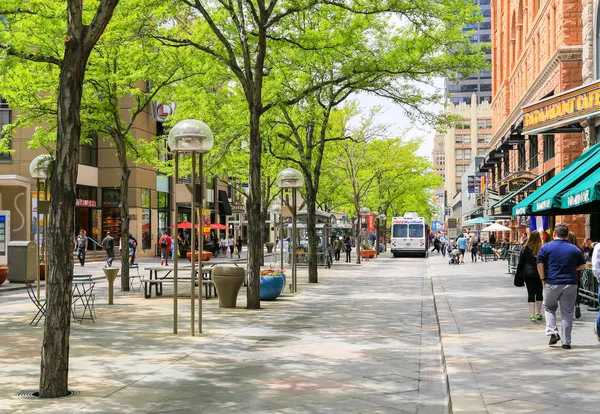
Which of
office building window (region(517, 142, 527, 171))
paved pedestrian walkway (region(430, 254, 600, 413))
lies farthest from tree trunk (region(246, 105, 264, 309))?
office building window (region(517, 142, 527, 171))

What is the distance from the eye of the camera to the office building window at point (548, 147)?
34.1 m

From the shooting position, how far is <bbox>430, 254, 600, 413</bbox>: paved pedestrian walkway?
6.66 meters

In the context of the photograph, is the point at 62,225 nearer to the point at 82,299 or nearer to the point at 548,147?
the point at 82,299

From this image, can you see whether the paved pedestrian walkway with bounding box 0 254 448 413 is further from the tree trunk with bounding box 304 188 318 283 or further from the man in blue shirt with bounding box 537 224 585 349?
the tree trunk with bounding box 304 188 318 283

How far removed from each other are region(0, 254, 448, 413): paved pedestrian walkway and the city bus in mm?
37585

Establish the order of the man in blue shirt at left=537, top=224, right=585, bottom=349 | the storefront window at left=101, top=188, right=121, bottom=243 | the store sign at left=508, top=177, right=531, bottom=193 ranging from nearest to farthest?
the man in blue shirt at left=537, top=224, right=585, bottom=349
the store sign at left=508, top=177, right=531, bottom=193
the storefront window at left=101, top=188, right=121, bottom=243

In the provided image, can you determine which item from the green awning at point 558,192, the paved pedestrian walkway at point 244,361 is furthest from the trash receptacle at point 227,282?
the green awning at point 558,192

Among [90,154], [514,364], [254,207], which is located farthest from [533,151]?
[514,364]

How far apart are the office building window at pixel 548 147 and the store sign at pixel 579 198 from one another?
21419 millimetres

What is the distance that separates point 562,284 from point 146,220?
42247 mm

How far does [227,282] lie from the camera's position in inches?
639

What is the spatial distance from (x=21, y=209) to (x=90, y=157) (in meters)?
8.91

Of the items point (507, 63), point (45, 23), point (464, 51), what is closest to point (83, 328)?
point (45, 23)

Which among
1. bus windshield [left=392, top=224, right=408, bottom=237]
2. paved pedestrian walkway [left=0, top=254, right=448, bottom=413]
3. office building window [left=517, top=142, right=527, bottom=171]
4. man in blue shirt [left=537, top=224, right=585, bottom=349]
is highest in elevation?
office building window [left=517, top=142, right=527, bottom=171]
